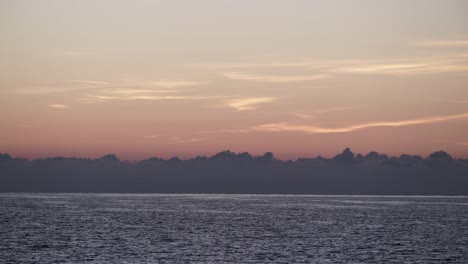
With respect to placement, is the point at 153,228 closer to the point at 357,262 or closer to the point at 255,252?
the point at 255,252

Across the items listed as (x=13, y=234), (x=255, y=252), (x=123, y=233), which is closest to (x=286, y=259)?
(x=255, y=252)

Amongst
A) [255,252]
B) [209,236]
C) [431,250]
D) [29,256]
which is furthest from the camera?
[209,236]

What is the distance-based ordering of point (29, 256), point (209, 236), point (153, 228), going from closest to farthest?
point (29, 256)
point (209, 236)
point (153, 228)

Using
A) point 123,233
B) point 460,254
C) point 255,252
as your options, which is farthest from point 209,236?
point 460,254

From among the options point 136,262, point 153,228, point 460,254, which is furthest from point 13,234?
point 460,254

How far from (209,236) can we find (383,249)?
38034 millimetres

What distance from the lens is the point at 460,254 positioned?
110750 mm

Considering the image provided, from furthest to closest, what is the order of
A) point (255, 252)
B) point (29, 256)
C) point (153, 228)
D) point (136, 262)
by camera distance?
point (153, 228) < point (255, 252) < point (29, 256) < point (136, 262)

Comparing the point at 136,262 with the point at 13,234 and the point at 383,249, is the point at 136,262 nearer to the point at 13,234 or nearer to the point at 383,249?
the point at 383,249

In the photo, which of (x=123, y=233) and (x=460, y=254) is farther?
(x=123, y=233)

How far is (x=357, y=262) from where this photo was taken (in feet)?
320

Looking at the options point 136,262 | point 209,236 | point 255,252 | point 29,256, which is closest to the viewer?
point 136,262

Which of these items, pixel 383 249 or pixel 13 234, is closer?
pixel 383 249

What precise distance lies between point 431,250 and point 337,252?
686 inches
